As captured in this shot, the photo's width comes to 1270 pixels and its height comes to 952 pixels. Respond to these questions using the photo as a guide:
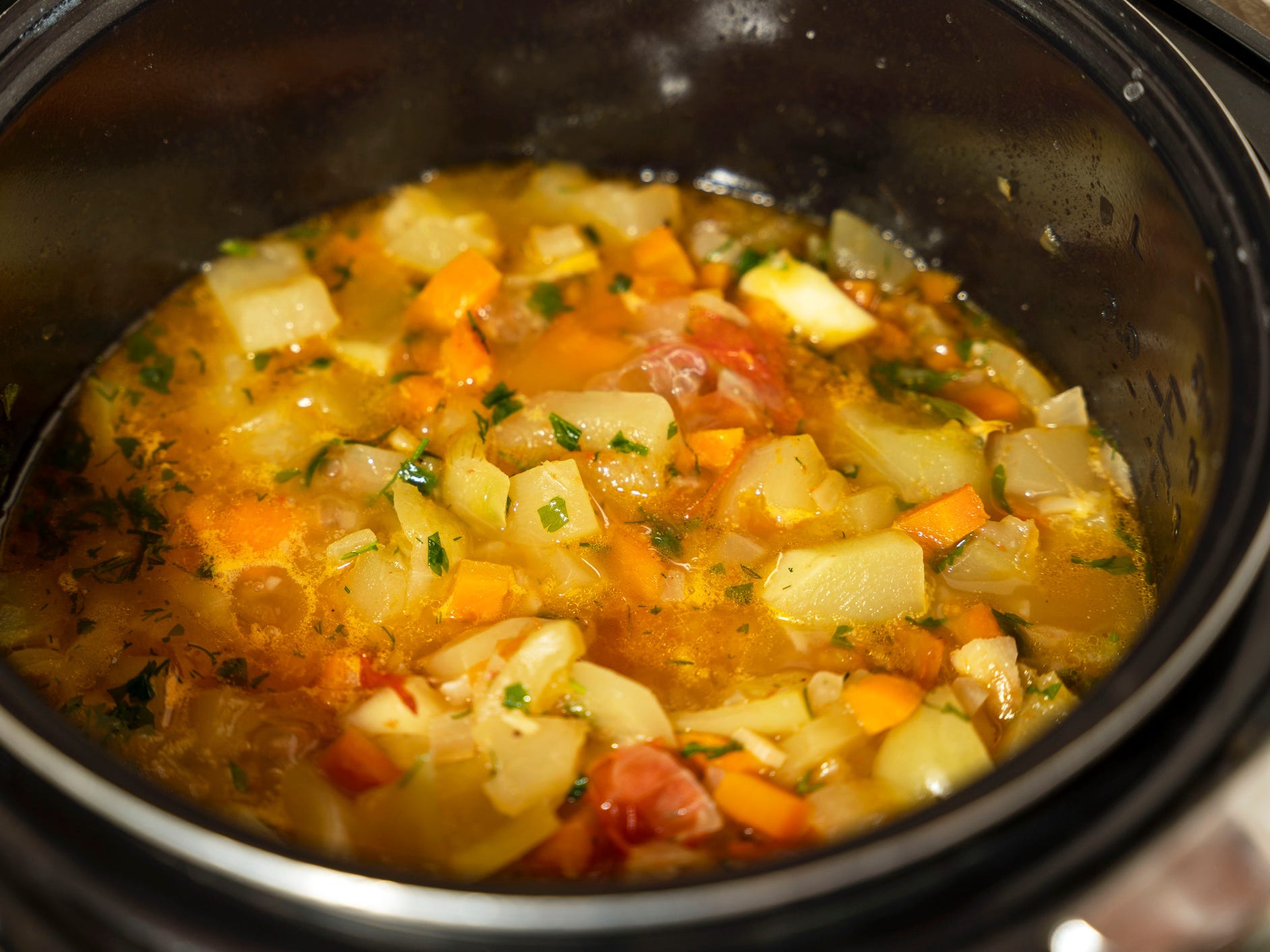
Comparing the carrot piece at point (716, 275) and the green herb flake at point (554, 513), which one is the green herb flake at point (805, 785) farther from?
the carrot piece at point (716, 275)

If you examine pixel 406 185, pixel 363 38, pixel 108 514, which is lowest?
pixel 108 514

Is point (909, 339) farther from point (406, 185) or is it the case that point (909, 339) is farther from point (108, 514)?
point (108, 514)

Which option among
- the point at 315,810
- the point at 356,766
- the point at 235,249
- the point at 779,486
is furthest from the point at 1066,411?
the point at 235,249

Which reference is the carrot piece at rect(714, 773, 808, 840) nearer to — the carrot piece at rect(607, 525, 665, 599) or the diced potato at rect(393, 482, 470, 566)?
the carrot piece at rect(607, 525, 665, 599)

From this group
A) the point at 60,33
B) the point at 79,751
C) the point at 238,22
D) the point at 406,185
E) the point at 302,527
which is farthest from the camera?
the point at 406,185

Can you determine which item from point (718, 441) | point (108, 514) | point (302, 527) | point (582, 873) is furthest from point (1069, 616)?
point (108, 514)

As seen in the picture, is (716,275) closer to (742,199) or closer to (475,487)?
(742,199)
